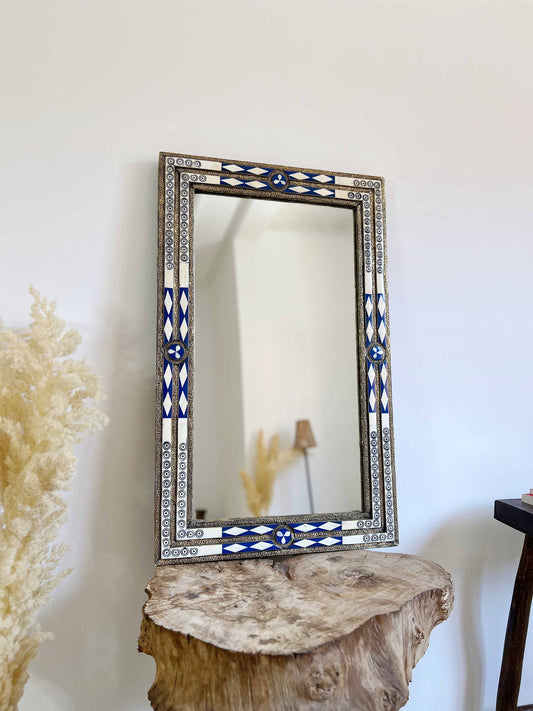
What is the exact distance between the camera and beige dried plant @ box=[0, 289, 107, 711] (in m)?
1.03

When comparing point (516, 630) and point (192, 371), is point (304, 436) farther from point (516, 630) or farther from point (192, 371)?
point (516, 630)

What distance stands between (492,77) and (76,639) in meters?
2.07

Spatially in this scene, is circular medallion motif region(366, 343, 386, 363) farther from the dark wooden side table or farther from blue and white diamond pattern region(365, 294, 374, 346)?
the dark wooden side table

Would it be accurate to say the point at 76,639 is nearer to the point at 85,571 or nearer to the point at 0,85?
the point at 85,571

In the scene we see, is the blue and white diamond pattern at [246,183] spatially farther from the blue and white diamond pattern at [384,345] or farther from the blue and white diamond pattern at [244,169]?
the blue and white diamond pattern at [384,345]

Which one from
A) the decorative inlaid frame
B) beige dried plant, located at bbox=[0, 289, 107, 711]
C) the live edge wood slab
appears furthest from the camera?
the decorative inlaid frame

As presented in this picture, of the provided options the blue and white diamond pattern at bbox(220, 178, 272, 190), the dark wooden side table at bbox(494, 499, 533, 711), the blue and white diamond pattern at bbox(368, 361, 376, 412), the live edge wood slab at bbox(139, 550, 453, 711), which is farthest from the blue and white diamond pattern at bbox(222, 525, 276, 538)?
the blue and white diamond pattern at bbox(220, 178, 272, 190)

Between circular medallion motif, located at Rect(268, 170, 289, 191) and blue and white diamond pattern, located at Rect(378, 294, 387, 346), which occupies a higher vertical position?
circular medallion motif, located at Rect(268, 170, 289, 191)

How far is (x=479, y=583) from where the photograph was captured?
1523 millimetres

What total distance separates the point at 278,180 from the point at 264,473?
777mm

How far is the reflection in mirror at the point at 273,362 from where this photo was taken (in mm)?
Result: 1280

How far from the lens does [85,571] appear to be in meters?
1.27

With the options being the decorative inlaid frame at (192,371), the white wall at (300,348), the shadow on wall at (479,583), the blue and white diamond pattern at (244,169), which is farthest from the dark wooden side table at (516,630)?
the blue and white diamond pattern at (244,169)

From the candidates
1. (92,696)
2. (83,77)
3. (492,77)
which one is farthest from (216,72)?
(92,696)
